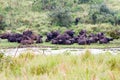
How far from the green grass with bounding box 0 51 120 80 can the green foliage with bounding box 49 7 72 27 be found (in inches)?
331

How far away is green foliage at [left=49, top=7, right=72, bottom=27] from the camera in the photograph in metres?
15.7

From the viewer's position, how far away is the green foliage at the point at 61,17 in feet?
51.6

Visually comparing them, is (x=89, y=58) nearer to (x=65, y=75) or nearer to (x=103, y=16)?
(x=65, y=75)

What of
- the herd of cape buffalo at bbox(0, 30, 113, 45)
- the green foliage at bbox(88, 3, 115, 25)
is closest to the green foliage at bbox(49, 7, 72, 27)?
the green foliage at bbox(88, 3, 115, 25)

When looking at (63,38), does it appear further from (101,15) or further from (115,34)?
(101,15)

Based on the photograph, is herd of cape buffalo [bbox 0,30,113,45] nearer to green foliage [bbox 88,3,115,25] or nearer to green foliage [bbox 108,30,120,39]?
green foliage [bbox 108,30,120,39]

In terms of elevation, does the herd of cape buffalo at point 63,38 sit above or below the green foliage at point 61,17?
below

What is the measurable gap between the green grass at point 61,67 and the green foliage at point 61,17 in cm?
840

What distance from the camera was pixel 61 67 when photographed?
5859 mm

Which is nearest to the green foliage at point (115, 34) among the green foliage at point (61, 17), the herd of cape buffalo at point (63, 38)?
the herd of cape buffalo at point (63, 38)

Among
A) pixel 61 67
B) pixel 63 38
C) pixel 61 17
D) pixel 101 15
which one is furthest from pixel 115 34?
pixel 61 67

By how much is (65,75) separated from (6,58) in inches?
75.8

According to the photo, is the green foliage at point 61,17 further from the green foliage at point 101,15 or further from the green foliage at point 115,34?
the green foliage at point 115,34

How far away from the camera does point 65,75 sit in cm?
525
